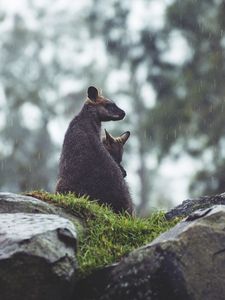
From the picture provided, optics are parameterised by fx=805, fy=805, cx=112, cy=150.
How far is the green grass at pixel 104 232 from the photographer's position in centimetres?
676

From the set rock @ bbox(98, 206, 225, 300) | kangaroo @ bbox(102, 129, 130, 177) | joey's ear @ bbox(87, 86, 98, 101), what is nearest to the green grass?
rock @ bbox(98, 206, 225, 300)

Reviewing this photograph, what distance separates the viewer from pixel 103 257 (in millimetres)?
6754

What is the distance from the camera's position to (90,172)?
384 inches

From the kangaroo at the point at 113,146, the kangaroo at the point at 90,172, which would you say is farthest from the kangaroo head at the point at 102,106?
the kangaroo at the point at 90,172

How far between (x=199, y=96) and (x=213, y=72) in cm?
84

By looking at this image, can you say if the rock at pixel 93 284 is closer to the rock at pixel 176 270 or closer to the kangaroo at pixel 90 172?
the rock at pixel 176 270

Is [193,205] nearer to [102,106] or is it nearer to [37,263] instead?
[102,106]

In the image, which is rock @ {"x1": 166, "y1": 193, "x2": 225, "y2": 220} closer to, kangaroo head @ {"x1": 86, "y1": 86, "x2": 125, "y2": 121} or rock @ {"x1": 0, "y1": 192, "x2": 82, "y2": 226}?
rock @ {"x1": 0, "y1": 192, "x2": 82, "y2": 226}

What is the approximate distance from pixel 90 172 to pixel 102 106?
59.3 inches

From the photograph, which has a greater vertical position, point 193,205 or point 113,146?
point 113,146

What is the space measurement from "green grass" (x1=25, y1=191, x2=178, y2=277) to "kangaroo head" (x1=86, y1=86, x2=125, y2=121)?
9.10 feet

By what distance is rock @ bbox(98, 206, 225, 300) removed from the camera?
5.73 m

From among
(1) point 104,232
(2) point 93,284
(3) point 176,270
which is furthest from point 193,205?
(3) point 176,270

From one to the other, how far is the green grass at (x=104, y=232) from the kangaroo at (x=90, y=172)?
1.35m
